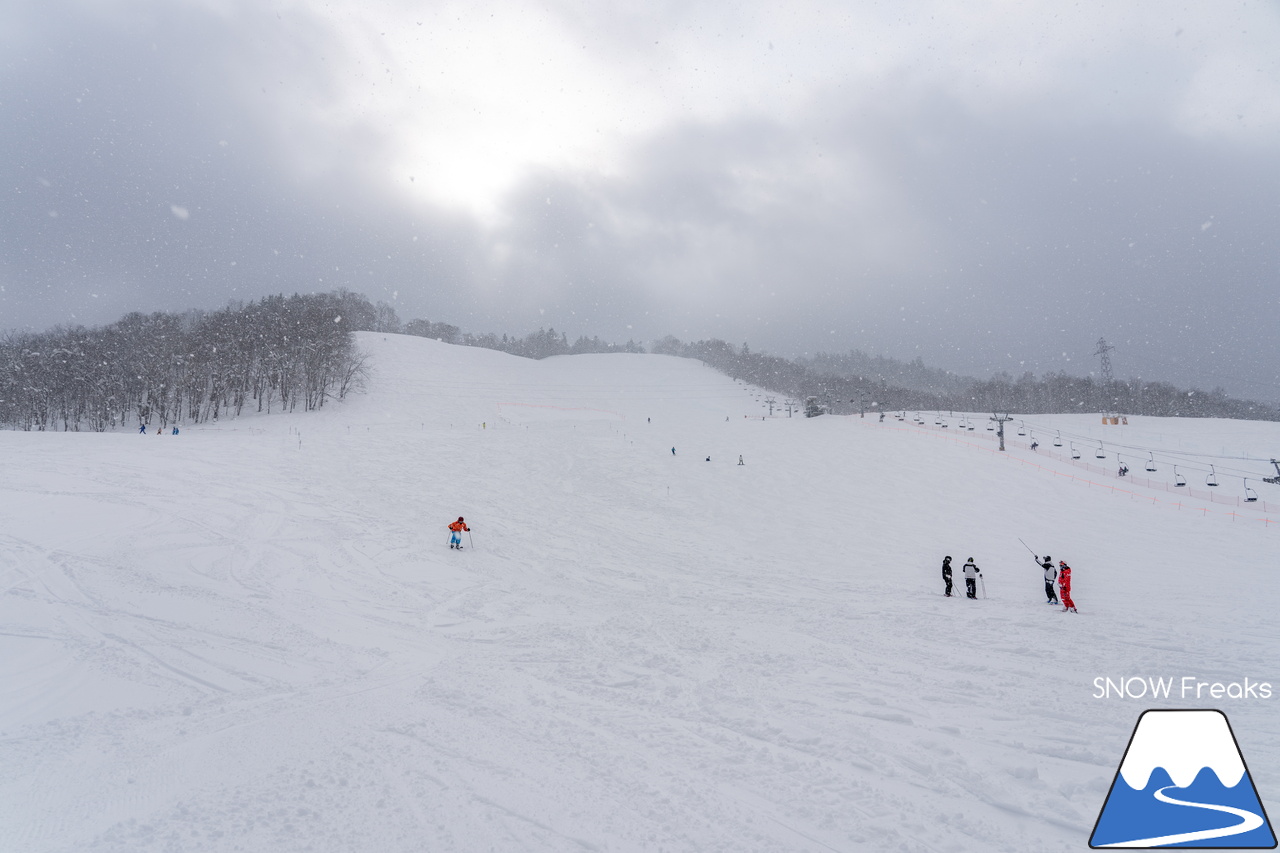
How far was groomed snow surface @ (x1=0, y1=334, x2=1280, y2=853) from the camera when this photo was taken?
5199 millimetres

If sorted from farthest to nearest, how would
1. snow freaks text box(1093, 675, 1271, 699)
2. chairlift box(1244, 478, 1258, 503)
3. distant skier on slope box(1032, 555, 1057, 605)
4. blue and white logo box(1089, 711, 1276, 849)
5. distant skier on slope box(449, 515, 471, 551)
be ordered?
1. chairlift box(1244, 478, 1258, 503)
2. distant skier on slope box(449, 515, 471, 551)
3. distant skier on slope box(1032, 555, 1057, 605)
4. snow freaks text box(1093, 675, 1271, 699)
5. blue and white logo box(1089, 711, 1276, 849)

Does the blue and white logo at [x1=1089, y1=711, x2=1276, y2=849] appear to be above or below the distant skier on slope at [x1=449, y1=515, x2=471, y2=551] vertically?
above

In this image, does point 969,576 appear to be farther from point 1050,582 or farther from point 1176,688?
point 1176,688

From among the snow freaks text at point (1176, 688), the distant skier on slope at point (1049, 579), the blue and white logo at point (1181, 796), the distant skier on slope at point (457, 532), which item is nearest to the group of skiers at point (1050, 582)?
the distant skier on slope at point (1049, 579)

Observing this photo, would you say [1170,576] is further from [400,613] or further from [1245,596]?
[400,613]

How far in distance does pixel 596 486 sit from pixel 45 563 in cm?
2028

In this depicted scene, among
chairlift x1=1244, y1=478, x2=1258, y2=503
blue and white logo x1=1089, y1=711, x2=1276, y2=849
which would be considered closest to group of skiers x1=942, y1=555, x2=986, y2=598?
blue and white logo x1=1089, y1=711, x2=1276, y2=849

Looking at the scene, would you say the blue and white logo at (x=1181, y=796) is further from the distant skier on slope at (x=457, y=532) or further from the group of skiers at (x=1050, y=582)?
the distant skier on slope at (x=457, y=532)

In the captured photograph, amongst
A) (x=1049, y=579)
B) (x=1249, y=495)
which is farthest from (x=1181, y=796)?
(x=1249, y=495)

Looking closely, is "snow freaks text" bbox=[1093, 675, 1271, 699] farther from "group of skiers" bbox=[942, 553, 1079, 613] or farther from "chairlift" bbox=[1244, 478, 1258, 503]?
"chairlift" bbox=[1244, 478, 1258, 503]

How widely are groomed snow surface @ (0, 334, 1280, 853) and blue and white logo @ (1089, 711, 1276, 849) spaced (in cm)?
44

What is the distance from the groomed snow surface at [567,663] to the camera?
5199 mm

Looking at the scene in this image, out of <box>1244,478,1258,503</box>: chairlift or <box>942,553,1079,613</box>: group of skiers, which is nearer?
<box>942,553,1079,613</box>: group of skiers

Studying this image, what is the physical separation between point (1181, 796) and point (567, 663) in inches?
307
